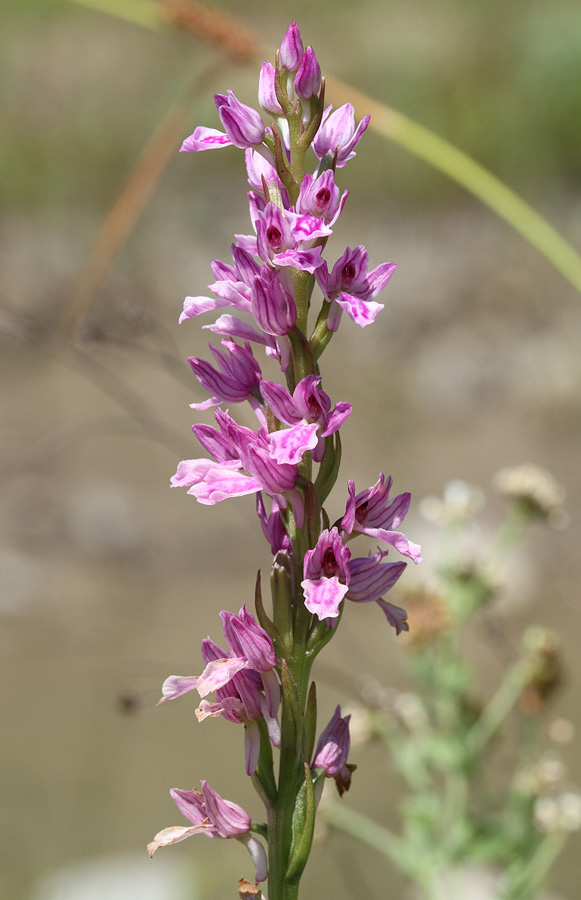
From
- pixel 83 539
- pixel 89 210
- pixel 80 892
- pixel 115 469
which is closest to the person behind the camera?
pixel 80 892

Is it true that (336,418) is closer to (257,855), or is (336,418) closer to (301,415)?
(301,415)

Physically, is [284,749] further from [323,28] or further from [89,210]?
[323,28]

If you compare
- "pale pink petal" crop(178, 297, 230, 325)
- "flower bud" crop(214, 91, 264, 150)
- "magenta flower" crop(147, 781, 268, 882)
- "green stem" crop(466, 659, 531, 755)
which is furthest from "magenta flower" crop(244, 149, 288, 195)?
"green stem" crop(466, 659, 531, 755)

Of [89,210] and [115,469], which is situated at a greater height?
[89,210]

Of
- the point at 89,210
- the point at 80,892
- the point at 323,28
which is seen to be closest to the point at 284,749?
the point at 80,892

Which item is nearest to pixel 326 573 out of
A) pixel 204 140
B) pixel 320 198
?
pixel 320 198

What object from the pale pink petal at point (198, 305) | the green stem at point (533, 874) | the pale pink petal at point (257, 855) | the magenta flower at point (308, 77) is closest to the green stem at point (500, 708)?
the green stem at point (533, 874)

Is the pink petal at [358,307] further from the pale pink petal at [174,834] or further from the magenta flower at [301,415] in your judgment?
the pale pink petal at [174,834]
